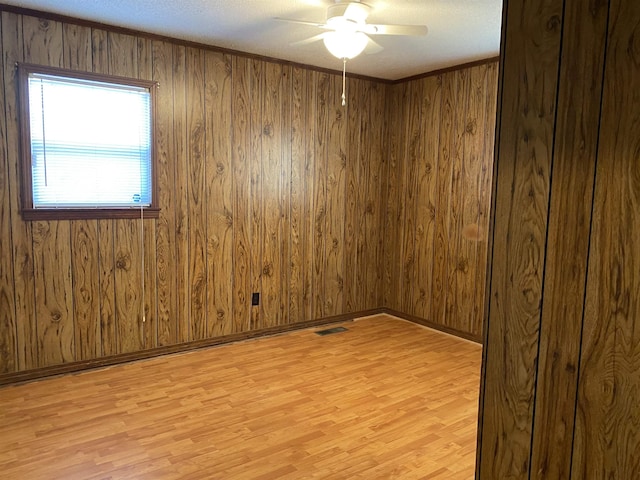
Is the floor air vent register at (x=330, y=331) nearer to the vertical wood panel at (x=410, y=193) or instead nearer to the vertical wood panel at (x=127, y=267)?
the vertical wood panel at (x=410, y=193)

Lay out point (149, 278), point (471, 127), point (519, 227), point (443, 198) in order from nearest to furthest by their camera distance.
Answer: point (519, 227)
point (149, 278)
point (471, 127)
point (443, 198)

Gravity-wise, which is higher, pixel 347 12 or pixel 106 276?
pixel 347 12

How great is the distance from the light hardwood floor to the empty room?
2cm

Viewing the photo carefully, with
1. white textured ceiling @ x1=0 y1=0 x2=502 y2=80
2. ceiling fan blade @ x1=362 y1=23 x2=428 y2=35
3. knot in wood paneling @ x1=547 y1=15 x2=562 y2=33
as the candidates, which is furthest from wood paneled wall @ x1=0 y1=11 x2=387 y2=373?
knot in wood paneling @ x1=547 y1=15 x2=562 y2=33

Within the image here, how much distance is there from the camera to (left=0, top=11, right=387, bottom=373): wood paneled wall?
3.29 meters

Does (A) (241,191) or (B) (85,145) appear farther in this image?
(A) (241,191)

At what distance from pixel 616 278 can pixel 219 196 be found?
10.8 ft

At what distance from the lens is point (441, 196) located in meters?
4.62

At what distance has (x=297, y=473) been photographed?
231 centimetres

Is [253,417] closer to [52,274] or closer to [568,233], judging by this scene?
[52,274]

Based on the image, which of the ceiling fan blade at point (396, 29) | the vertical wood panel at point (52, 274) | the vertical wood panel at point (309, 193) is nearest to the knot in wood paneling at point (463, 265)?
the vertical wood panel at point (309, 193)

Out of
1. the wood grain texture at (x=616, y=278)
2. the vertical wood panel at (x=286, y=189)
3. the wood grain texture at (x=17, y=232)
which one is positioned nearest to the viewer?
the wood grain texture at (x=616, y=278)

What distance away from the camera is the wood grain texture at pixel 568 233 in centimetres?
129

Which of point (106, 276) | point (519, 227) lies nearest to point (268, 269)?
point (106, 276)
